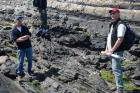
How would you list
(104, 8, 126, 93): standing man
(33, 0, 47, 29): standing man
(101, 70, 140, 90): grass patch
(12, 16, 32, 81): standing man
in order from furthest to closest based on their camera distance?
(33, 0, 47, 29): standing man, (12, 16, 32, 81): standing man, (101, 70, 140, 90): grass patch, (104, 8, 126, 93): standing man

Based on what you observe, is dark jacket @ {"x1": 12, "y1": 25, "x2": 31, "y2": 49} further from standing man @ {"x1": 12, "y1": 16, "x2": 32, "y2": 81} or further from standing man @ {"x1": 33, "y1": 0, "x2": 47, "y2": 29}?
standing man @ {"x1": 33, "y1": 0, "x2": 47, "y2": 29}

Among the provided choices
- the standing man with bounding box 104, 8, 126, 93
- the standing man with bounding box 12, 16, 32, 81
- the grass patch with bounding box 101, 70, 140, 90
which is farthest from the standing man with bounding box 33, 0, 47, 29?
the standing man with bounding box 104, 8, 126, 93

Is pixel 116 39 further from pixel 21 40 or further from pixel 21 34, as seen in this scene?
pixel 21 34

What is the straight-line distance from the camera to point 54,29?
76.8ft

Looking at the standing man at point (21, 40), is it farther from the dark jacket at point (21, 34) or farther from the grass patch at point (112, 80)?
the grass patch at point (112, 80)

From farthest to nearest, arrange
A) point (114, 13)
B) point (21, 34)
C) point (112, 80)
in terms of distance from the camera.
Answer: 1. point (21, 34)
2. point (112, 80)
3. point (114, 13)

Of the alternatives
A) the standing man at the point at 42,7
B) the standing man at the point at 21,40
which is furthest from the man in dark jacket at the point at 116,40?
the standing man at the point at 42,7

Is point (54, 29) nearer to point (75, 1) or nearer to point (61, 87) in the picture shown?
point (61, 87)

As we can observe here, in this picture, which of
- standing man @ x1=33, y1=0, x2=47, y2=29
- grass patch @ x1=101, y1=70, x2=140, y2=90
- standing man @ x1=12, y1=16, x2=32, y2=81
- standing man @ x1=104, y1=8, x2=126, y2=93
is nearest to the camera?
standing man @ x1=104, y1=8, x2=126, y2=93

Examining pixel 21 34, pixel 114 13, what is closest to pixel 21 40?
pixel 21 34

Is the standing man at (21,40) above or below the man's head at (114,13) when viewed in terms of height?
below

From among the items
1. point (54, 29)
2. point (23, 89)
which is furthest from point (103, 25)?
point (23, 89)

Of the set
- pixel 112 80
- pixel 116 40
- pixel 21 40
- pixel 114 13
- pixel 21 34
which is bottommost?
pixel 112 80

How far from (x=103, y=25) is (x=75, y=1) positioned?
18.1m
